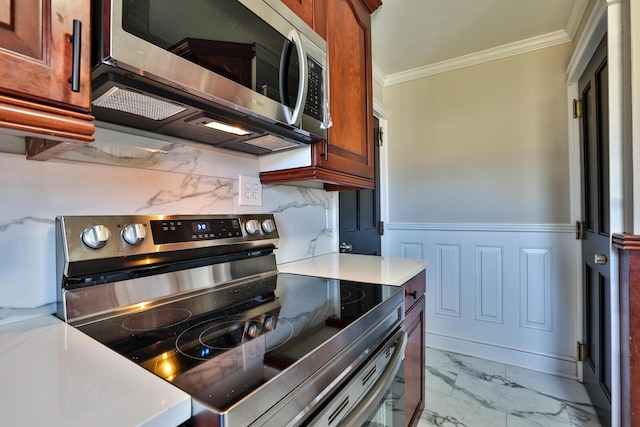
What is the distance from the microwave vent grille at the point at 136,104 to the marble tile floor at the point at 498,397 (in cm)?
183

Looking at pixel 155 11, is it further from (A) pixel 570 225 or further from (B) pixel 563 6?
(A) pixel 570 225

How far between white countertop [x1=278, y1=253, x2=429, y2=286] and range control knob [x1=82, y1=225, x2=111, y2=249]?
743 mm

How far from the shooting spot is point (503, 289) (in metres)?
2.26

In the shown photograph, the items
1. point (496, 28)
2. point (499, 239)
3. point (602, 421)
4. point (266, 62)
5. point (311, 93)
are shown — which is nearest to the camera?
point (266, 62)

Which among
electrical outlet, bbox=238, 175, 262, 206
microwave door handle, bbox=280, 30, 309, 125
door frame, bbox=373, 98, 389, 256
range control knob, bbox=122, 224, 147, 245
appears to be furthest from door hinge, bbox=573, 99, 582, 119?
range control knob, bbox=122, 224, 147, 245

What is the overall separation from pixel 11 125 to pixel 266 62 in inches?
24.9

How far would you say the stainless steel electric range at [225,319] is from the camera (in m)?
0.53

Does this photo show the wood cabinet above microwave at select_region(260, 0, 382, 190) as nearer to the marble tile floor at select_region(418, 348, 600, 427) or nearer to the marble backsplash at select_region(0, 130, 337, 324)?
the marble backsplash at select_region(0, 130, 337, 324)

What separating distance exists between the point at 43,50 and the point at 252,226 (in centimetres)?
79

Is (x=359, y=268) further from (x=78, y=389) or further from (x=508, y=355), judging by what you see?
(x=508, y=355)

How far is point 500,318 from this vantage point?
89.6 inches

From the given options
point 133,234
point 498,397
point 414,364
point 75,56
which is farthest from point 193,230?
point 498,397

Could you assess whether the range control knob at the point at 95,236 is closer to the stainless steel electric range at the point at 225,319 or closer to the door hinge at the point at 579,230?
the stainless steel electric range at the point at 225,319

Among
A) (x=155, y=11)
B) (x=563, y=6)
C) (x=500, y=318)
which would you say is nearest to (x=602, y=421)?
(x=500, y=318)
